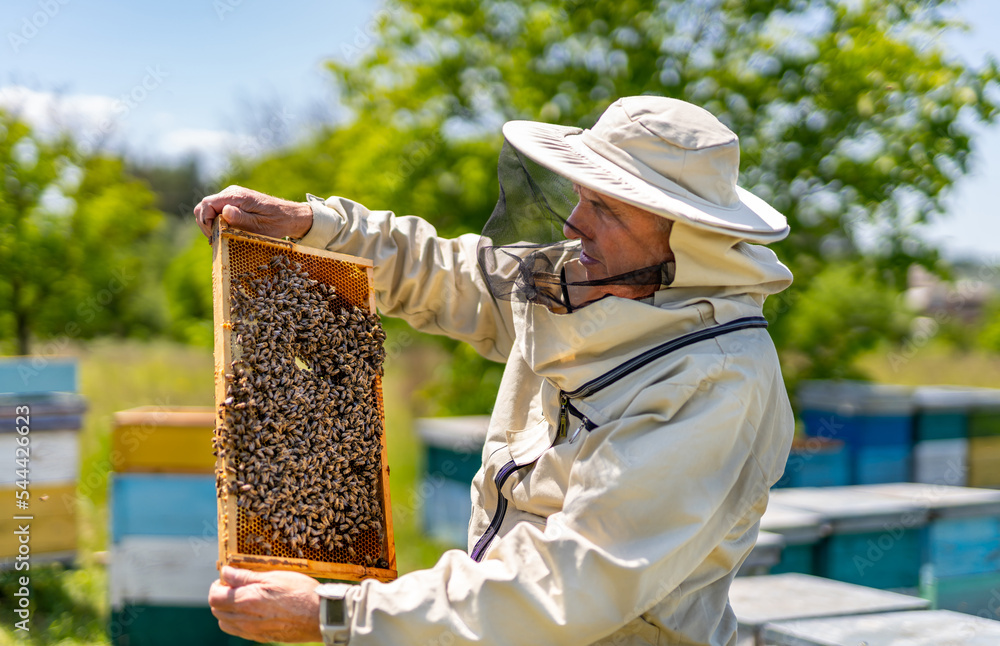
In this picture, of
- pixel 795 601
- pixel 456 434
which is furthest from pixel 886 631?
pixel 456 434

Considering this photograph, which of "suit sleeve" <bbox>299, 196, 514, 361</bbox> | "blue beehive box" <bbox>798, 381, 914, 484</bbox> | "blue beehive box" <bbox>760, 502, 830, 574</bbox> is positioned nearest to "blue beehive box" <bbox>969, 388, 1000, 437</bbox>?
"blue beehive box" <bbox>798, 381, 914, 484</bbox>

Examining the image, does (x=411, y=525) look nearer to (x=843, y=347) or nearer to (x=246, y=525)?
(x=843, y=347)

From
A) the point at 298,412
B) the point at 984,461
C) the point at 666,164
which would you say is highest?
the point at 666,164

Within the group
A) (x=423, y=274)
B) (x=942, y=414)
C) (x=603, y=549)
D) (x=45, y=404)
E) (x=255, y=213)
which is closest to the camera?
(x=603, y=549)

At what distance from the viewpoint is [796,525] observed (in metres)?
4.11

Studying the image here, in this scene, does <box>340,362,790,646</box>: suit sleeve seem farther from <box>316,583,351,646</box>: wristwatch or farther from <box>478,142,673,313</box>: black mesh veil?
<box>478,142,673,313</box>: black mesh veil

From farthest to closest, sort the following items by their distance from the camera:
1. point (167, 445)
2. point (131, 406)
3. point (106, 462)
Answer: point (131, 406) → point (106, 462) → point (167, 445)

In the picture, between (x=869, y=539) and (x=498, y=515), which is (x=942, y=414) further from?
(x=498, y=515)

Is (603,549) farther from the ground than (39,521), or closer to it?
farther from the ground

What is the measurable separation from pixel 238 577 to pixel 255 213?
1.05 metres

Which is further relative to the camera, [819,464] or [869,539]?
[819,464]

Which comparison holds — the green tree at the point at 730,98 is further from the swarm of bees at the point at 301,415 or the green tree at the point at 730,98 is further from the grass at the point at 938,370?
the grass at the point at 938,370

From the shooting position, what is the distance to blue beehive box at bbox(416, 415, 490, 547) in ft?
20.7

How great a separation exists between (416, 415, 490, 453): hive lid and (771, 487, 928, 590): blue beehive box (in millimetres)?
2331
